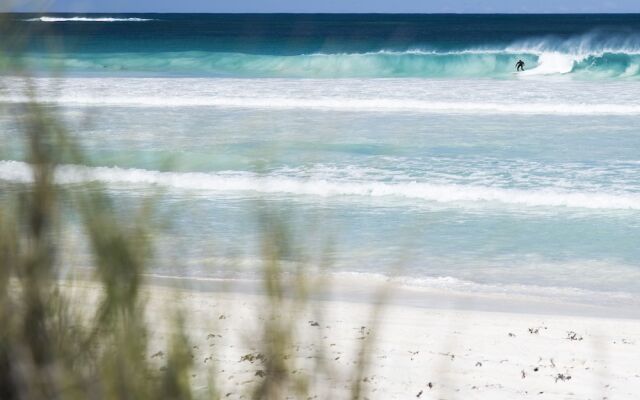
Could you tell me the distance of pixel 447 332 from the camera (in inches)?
209

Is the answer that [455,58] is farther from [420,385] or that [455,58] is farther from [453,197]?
[420,385]

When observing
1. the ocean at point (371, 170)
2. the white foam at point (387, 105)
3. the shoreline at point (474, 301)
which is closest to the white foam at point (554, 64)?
the ocean at point (371, 170)

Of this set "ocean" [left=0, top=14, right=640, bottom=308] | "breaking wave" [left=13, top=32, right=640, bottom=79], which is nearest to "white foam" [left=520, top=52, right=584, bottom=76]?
"breaking wave" [left=13, top=32, right=640, bottom=79]

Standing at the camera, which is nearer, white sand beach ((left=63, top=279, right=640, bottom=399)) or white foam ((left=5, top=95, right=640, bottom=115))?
white sand beach ((left=63, top=279, right=640, bottom=399))

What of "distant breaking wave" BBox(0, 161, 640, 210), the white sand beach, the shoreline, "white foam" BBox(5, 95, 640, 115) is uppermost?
"white foam" BBox(5, 95, 640, 115)

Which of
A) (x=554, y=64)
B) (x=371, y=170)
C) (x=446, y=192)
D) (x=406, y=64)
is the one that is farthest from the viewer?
(x=406, y=64)

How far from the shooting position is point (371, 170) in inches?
429

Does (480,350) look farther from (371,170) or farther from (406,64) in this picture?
(406,64)

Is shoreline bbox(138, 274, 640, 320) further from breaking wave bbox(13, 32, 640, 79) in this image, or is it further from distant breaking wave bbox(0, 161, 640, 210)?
breaking wave bbox(13, 32, 640, 79)

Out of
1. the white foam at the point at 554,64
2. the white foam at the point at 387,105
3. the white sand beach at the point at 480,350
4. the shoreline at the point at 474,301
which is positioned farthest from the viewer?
the white foam at the point at 554,64

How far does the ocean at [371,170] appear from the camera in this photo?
1.55 m

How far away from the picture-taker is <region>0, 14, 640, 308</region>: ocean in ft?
5.10

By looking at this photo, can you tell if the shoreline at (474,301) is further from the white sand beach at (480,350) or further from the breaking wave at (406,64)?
the breaking wave at (406,64)

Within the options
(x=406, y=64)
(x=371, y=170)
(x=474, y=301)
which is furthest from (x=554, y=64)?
(x=474, y=301)
